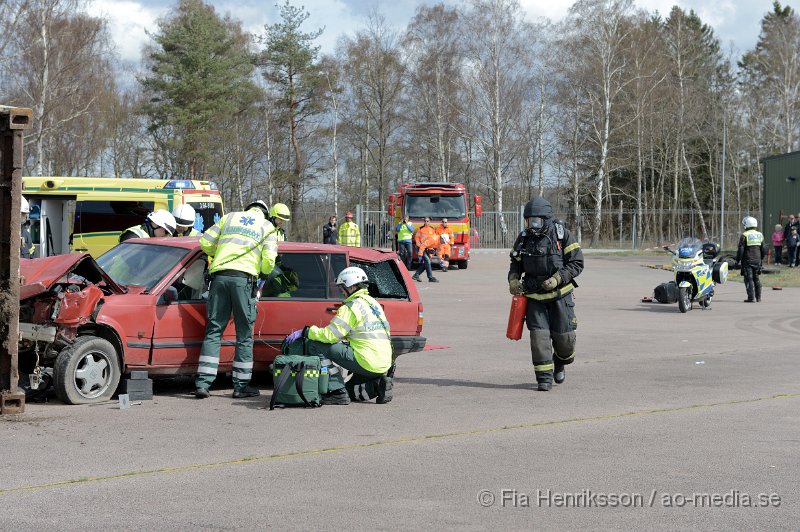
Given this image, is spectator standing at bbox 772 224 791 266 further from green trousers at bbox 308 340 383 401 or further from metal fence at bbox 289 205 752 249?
green trousers at bbox 308 340 383 401

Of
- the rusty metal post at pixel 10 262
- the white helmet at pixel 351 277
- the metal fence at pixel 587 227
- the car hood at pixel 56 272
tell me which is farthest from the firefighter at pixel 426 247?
the rusty metal post at pixel 10 262

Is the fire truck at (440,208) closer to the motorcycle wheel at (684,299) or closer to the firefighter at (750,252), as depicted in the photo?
the firefighter at (750,252)

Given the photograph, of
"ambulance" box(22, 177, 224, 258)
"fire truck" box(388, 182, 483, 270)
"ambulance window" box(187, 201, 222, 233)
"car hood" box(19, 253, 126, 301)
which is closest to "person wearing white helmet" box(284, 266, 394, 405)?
"car hood" box(19, 253, 126, 301)

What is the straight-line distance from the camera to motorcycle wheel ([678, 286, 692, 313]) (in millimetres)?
19344

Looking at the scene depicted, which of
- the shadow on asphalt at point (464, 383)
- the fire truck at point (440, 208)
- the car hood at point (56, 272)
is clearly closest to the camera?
the car hood at point (56, 272)

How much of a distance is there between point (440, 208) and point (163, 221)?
21.9 m

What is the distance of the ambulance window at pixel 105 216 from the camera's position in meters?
22.2

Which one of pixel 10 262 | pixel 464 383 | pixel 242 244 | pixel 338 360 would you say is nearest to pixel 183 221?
pixel 242 244

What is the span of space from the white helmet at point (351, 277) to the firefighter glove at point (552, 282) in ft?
6.10

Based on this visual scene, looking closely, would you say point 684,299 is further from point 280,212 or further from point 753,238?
point 280,212

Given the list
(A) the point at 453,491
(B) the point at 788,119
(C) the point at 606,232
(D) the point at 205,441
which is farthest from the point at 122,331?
(B) the point at 788,119

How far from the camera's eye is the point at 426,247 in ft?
92.0

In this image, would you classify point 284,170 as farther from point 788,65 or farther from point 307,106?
point 788,65

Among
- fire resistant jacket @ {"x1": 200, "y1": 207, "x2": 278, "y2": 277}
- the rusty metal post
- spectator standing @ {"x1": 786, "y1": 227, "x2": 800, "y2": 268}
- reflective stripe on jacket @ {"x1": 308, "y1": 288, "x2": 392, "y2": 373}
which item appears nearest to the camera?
the rusty metal post
